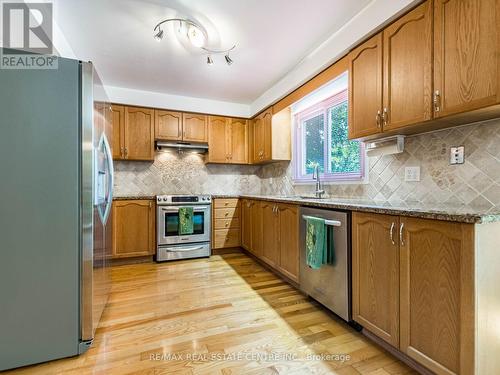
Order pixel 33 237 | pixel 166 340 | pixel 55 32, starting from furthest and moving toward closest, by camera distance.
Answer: pixel 55 32 < pixel 166 340 < pixel 33 237

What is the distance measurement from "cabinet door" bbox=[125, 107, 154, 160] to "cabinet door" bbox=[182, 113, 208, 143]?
1.64ft

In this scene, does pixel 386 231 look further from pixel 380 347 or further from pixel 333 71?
pixel 333 71

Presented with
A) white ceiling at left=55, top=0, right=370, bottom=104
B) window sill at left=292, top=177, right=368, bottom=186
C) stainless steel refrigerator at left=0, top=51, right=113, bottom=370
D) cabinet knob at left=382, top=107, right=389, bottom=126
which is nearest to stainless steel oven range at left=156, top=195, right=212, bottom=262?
window sill at left=292, top=177, right=368, bottom=186

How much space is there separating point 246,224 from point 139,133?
82.2 inches

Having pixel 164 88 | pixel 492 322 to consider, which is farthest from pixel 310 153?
pixel 492 322

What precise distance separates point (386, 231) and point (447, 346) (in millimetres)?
593

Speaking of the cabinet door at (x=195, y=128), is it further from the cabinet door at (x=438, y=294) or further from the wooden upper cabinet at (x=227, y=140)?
the cabinet door at (x=438, y=294)

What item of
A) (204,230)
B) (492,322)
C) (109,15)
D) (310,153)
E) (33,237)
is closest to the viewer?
(492,322)

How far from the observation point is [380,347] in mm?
1589

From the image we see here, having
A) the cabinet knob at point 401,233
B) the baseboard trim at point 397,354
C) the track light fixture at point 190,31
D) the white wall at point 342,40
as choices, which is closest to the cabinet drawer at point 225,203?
the white wall at point 342,40

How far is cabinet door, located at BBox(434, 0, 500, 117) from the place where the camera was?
120 centimetres

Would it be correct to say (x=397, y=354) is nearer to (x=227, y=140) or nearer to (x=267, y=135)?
(x=267, y=135)

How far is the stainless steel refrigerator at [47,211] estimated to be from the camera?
137 cm

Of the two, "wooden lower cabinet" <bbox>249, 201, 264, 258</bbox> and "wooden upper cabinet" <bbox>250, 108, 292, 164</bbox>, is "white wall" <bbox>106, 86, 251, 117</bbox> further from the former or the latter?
"wooden lower cabinet" <bbox>249, 201, 264, 258</bbox>
